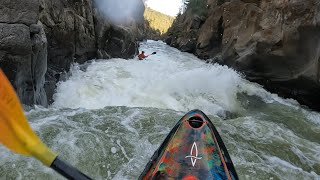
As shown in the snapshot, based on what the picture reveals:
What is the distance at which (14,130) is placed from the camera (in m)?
1.95

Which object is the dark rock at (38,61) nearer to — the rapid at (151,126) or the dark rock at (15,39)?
the dark rock at (15,39)

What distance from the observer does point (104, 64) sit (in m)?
13.7

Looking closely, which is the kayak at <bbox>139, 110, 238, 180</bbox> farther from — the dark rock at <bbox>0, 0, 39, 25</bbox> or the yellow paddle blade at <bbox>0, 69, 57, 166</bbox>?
the dark rock at <bbox>0, 0, 39, 25</bbox>

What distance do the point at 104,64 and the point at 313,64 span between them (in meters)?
8.25

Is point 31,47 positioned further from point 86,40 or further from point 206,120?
point 86,40

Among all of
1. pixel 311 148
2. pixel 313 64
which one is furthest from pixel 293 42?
pixel 311 148

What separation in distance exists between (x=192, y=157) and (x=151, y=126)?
2562 millimetres

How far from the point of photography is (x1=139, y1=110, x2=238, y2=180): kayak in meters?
3.42

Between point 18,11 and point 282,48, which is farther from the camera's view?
point 282,48

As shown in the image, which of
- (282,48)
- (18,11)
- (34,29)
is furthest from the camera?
(282,48)

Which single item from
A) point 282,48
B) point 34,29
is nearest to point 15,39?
point 34,29

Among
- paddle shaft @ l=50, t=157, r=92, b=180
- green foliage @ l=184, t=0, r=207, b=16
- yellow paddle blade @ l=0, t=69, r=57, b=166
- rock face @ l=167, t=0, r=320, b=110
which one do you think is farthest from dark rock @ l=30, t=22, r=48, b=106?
green foliage @ l=184, t=0, r=207, b=16

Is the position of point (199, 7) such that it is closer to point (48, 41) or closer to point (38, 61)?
point (48, 41)

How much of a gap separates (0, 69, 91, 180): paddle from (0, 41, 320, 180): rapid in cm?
228
